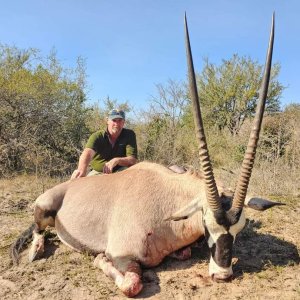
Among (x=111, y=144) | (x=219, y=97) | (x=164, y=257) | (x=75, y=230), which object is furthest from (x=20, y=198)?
(x=219, y=97)

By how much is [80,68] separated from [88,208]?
1298 centimetres

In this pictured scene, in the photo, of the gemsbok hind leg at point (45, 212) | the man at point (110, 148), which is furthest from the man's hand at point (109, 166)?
the gemsbok hind leg at point (45, 212)

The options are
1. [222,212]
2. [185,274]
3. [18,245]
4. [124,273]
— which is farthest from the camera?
[18,245]

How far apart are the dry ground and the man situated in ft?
4.09

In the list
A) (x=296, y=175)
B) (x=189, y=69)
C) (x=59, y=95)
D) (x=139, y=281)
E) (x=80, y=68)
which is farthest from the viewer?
(x=80, y=68)

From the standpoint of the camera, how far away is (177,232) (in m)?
4.23

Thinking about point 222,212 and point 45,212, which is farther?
point 45,212

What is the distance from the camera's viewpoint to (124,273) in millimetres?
4012

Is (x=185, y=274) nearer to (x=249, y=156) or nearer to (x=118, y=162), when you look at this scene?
(x=249, y=156)

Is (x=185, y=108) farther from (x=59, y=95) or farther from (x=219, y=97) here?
(x=59, y=95)

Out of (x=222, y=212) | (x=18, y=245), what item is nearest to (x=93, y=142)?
(x=18, y=245)

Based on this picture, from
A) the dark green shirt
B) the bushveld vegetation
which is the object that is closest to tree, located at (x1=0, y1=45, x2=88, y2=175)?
the bushveld vegetation

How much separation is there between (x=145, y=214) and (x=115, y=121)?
7.16ft

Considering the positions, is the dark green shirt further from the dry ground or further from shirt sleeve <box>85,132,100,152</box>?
the dry ground
